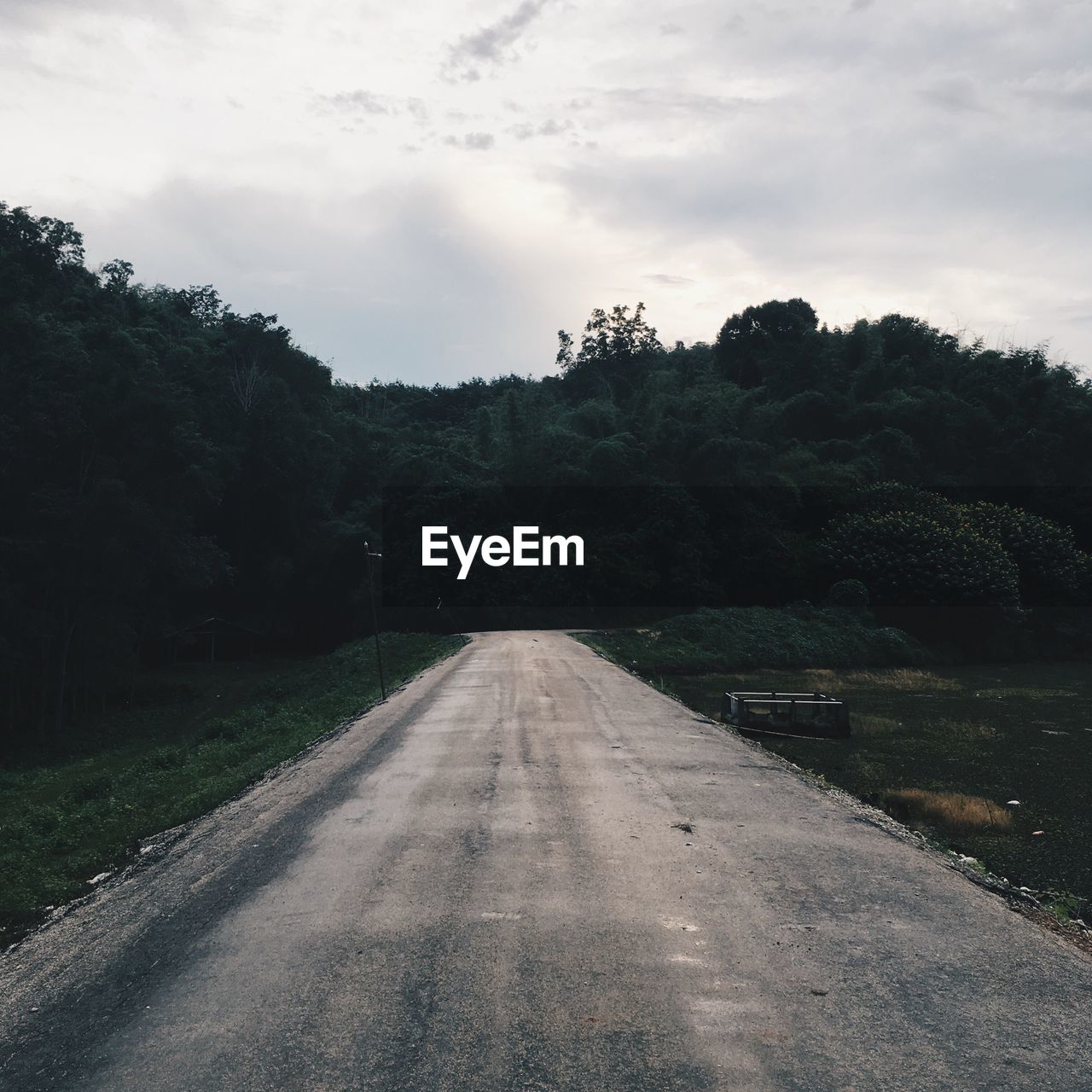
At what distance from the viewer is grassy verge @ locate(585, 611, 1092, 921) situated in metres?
11.0

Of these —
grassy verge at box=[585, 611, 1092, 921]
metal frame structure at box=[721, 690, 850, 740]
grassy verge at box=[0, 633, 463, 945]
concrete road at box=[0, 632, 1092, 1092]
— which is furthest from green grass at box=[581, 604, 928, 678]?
concrete road at box=[0, 632, 1092, 1092]

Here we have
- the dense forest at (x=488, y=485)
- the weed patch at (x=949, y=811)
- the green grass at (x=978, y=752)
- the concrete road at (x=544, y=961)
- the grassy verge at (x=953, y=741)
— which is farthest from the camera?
the dense forest at (x=488, y=485)

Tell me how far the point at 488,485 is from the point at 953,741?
125 feet

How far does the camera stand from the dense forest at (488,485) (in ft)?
117

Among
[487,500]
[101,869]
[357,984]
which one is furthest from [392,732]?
[487,500]

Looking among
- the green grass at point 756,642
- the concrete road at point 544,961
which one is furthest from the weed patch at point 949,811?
the green grass at point 756,642

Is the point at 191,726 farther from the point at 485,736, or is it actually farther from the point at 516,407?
the point at 516,407

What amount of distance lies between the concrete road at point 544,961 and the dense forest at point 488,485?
27664 millimetres

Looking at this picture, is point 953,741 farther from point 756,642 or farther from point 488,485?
point 488,485

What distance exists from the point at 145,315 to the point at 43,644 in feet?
101

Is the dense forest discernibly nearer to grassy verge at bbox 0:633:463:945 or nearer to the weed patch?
grassy verge at bbox 0:633:463:945

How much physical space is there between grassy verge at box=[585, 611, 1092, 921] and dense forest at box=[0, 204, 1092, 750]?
8895mm

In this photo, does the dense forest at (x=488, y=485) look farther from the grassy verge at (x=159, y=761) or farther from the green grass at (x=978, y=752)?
the green grass at (x=978, y=752)

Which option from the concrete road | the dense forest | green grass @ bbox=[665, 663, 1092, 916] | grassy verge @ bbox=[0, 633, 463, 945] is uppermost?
the dense forest
